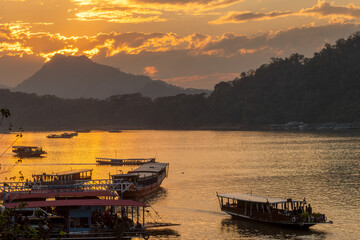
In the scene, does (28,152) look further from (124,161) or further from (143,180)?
(143,180)

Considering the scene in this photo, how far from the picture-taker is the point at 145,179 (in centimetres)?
7262

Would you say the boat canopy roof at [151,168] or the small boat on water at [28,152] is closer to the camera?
the boat canopy roof at [151,168]

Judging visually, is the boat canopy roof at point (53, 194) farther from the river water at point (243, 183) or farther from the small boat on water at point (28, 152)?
the small boat on water at point (28, 152)

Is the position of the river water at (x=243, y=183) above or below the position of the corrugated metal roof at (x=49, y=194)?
below

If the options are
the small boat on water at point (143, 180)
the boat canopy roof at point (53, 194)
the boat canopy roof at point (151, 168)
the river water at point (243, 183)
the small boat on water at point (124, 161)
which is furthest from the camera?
the small boat on water at point (124, 161)

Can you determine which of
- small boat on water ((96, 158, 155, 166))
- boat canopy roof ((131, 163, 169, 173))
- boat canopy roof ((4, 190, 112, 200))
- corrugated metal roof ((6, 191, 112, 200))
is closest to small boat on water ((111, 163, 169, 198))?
boat canopy roof ((131, 163, 169, 173))

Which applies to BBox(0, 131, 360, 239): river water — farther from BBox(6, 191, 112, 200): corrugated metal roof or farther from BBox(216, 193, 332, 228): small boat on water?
BBox(6, 191, 112, 200): corrugated metal roof

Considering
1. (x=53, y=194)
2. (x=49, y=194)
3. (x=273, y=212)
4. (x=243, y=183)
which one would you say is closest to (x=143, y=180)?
(x=243, y=183)

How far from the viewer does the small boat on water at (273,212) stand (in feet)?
166

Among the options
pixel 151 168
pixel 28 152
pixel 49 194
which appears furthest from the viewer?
pixel 28 152

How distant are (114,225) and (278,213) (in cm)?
1698

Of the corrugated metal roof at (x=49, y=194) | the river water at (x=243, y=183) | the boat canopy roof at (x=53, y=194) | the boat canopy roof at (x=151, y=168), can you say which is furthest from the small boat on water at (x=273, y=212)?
the boat canopy roof at (x=151, y=168)

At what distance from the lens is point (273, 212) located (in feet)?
172

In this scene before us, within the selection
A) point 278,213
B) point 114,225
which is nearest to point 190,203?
point 278,213
